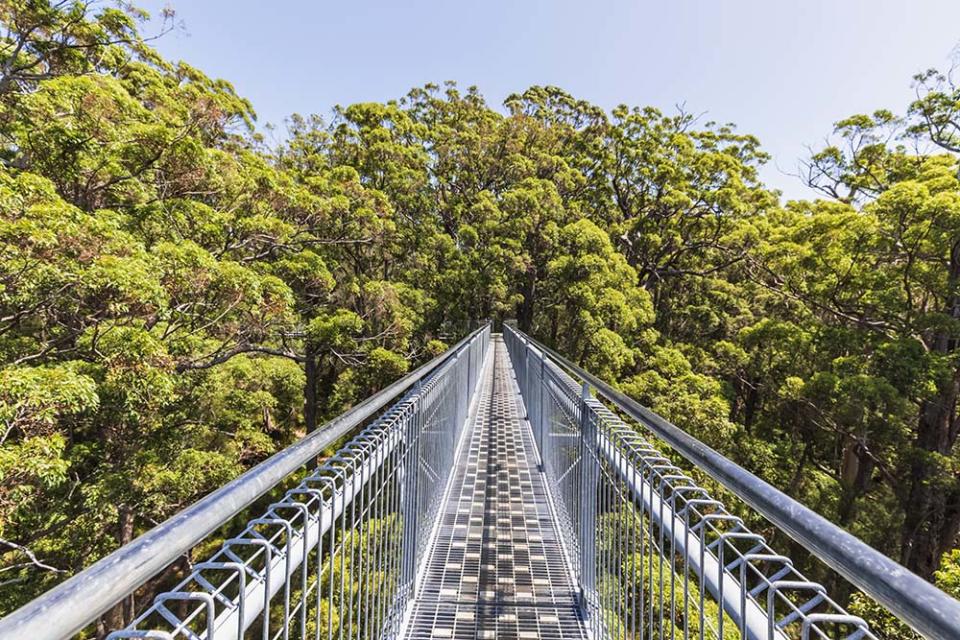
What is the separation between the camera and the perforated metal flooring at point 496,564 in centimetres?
242

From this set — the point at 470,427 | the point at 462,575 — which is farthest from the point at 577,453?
the point at 470,427

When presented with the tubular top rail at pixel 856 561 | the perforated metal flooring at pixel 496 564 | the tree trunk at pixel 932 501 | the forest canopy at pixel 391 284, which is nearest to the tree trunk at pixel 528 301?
the forest canopy at pixel 391 284

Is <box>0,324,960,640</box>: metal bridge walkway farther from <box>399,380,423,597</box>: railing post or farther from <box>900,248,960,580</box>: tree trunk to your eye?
<box>900,248,960,580</box>: tree trunk

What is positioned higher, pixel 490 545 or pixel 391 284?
pixel 391 284

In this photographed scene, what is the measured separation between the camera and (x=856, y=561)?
676 mm

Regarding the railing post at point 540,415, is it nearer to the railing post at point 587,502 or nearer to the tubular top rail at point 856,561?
the railing post at point 587,502

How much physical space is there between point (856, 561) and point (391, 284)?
1502 centimetres

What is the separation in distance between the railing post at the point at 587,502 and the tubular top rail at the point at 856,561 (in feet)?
4.38

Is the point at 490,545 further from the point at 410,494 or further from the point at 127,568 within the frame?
the point at 127,568

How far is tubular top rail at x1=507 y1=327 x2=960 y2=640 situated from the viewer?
548mm

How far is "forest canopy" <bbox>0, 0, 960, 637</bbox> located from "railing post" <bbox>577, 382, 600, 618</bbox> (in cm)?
540

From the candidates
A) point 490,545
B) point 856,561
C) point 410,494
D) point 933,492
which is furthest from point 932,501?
point 856,561

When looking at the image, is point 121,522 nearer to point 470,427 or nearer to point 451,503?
point 470,427

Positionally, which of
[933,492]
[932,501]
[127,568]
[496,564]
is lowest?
[932,501]
